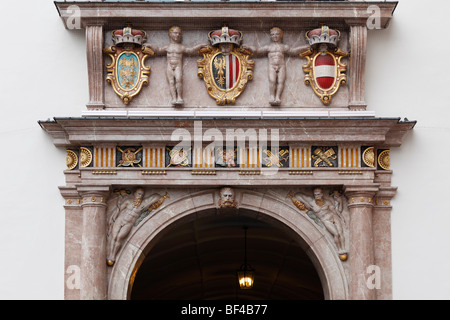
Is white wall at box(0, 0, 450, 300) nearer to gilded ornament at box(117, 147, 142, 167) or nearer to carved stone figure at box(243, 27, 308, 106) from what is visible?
gilded ornament at box(117, 147, 142, 167)

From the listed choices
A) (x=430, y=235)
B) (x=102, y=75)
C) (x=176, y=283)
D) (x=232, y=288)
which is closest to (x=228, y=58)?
(x=102, y=75)

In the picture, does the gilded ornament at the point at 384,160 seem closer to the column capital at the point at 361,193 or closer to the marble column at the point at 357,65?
the column capital at the point at 361,193

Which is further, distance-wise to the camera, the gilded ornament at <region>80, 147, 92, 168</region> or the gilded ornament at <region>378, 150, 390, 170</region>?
the gilded ornament at <region>378, 150, 390, 170</region>

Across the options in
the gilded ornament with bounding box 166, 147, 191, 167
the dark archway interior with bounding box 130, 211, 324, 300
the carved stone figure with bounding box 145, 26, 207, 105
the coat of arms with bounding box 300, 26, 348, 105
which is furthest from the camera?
the dark archway interior with bounding box 130, 211, 324, 300

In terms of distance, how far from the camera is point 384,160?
18.3 metres

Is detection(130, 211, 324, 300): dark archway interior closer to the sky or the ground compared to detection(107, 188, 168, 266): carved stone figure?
closer to the sky

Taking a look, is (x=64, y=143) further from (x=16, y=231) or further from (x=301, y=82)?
(x=301, y=82)

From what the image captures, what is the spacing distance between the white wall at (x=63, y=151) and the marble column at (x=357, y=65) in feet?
0.92

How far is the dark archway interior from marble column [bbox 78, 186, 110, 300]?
437cm

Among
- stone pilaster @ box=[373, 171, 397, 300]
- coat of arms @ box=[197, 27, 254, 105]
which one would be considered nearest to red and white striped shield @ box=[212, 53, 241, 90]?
coat of arms @ box=[197, 27, 254, 105]

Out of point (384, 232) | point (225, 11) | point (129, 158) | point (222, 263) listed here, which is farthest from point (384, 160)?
point (222, 263)

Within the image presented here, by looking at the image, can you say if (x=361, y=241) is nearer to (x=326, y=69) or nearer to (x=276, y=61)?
(x=326, y=69)

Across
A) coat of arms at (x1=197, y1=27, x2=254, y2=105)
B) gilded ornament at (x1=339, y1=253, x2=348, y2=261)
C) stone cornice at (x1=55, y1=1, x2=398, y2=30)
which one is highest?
stone cornice at (x1=55, y1=1, x2=398, y2=30)

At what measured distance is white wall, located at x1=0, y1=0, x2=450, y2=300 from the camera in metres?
18.0
